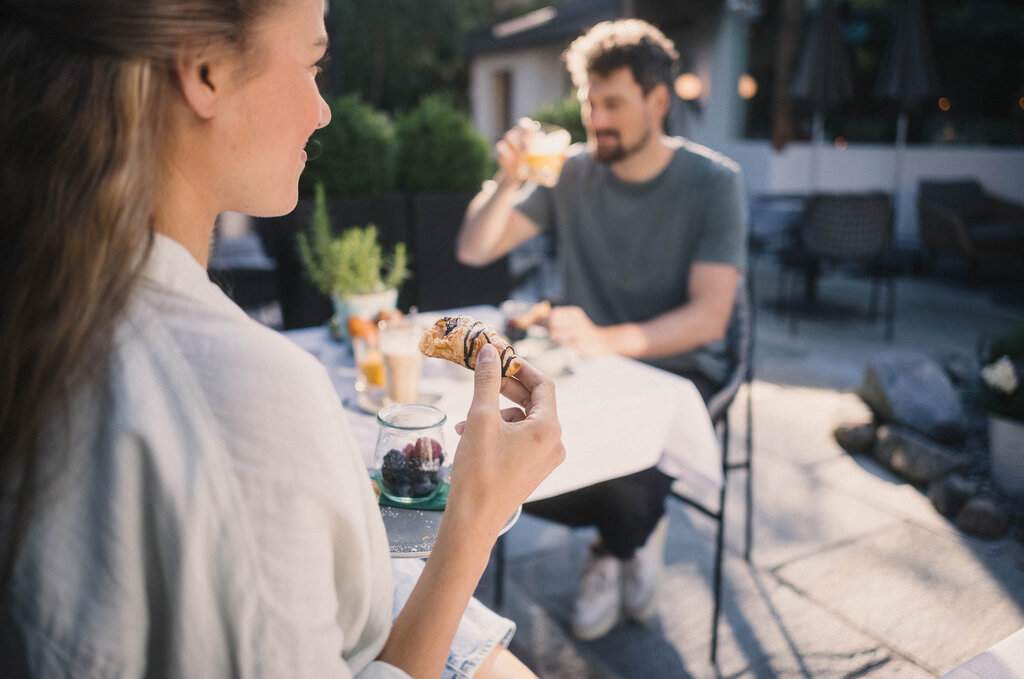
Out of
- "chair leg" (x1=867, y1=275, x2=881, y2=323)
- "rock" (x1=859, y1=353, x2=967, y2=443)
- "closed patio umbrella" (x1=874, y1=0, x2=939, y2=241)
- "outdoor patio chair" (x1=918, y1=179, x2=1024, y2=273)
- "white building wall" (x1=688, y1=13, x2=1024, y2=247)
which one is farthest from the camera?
"white building wall" (x1=688, y1=13, x2=1024, y2=247)

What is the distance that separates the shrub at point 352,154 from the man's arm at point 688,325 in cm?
258

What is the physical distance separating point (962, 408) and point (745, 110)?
8632mm

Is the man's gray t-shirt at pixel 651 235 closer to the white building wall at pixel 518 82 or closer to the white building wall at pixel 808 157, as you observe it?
the white building wall at pixel 808 157

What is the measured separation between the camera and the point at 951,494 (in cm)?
323

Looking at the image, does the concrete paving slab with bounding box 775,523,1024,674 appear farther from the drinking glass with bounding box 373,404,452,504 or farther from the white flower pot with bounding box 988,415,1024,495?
the drinking glass with bounding box 373,404,452,504

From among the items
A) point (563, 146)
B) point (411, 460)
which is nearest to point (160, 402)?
point (411, 460)

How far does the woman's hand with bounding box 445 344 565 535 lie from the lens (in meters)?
0.90

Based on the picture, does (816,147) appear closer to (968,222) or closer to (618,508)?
(968,222)

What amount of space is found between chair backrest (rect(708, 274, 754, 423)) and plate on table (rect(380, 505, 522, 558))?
1469 millimetres

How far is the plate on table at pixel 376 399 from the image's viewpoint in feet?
5.74

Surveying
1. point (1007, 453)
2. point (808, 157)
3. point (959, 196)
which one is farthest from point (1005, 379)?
point (808, 157)

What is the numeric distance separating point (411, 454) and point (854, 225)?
6.42 metres

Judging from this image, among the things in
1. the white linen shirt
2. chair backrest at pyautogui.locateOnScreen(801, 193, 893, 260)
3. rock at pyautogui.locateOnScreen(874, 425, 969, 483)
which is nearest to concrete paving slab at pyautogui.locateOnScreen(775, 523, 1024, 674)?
rock at pyautogui.locateOnScreen(874, 425, 969, 483)

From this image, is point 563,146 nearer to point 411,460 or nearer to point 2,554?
point 411,460
